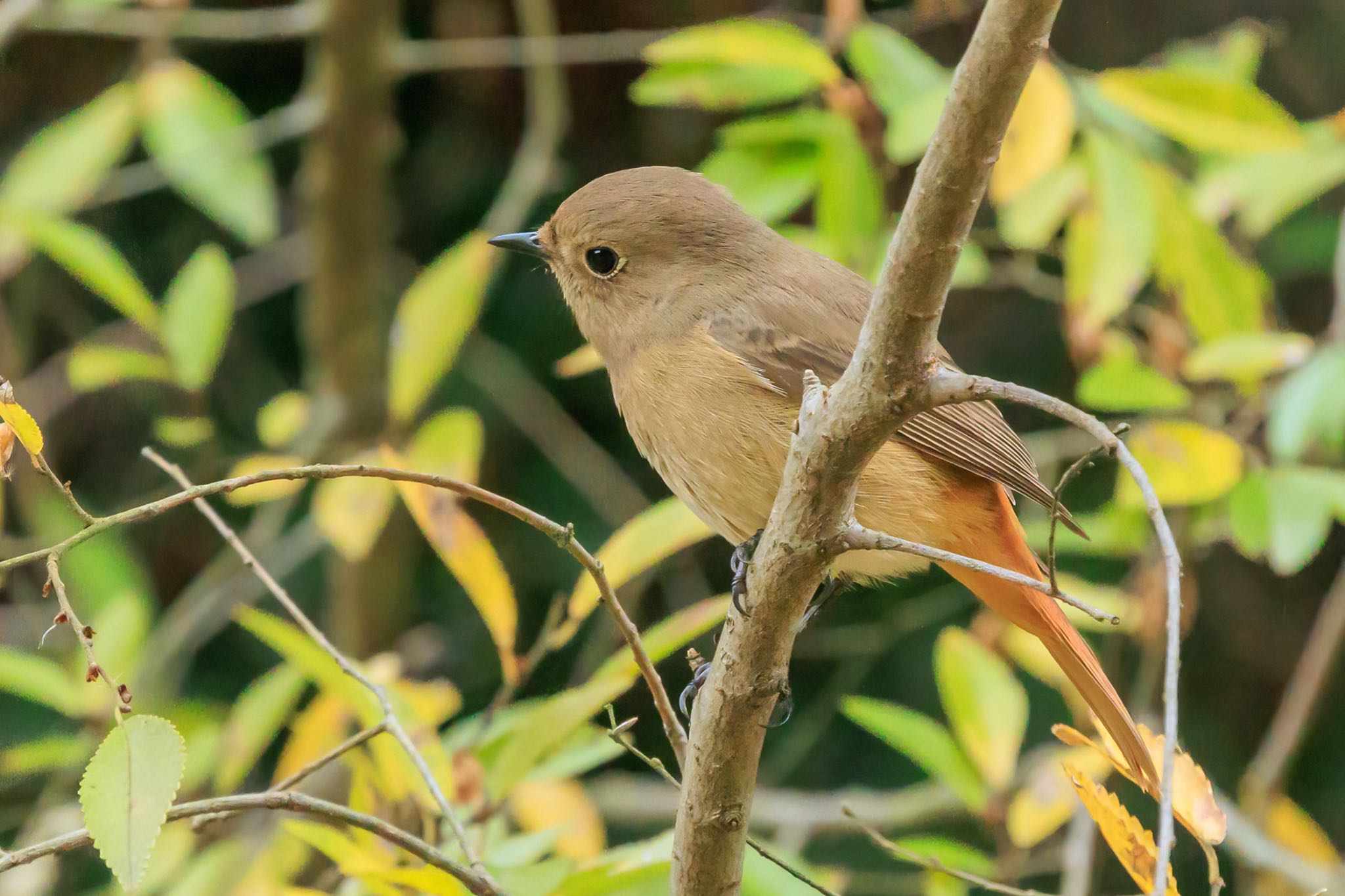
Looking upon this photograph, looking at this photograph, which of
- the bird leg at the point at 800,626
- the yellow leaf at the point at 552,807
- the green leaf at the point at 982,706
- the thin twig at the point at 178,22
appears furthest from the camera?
the thin twig at the point at 178,22

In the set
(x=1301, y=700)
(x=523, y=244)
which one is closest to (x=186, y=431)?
(x=523, y=244)

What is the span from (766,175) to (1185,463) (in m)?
1.22

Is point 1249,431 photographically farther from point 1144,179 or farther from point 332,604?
point 332,604

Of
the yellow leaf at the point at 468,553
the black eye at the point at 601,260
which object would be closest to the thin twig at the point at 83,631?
the yellow leaf at the point at 468,553

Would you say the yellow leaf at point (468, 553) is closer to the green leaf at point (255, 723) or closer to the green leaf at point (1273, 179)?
the green leaf at point (255, 723)

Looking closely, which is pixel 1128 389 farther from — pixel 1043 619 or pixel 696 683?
pixel 696 683

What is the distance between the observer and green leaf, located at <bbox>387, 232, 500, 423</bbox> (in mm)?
3568

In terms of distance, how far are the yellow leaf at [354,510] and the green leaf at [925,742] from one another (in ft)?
4.17

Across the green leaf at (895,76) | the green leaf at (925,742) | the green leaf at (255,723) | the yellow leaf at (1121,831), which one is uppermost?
the green leaf at (895,76)

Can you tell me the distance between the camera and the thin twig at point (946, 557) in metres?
1.42

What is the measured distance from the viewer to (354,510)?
11.4 feet

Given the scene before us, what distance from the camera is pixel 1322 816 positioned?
15.9ft

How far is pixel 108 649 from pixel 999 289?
10.6 ft

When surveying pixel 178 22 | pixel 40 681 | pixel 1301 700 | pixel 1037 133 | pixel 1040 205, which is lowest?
pixel 1301 700
